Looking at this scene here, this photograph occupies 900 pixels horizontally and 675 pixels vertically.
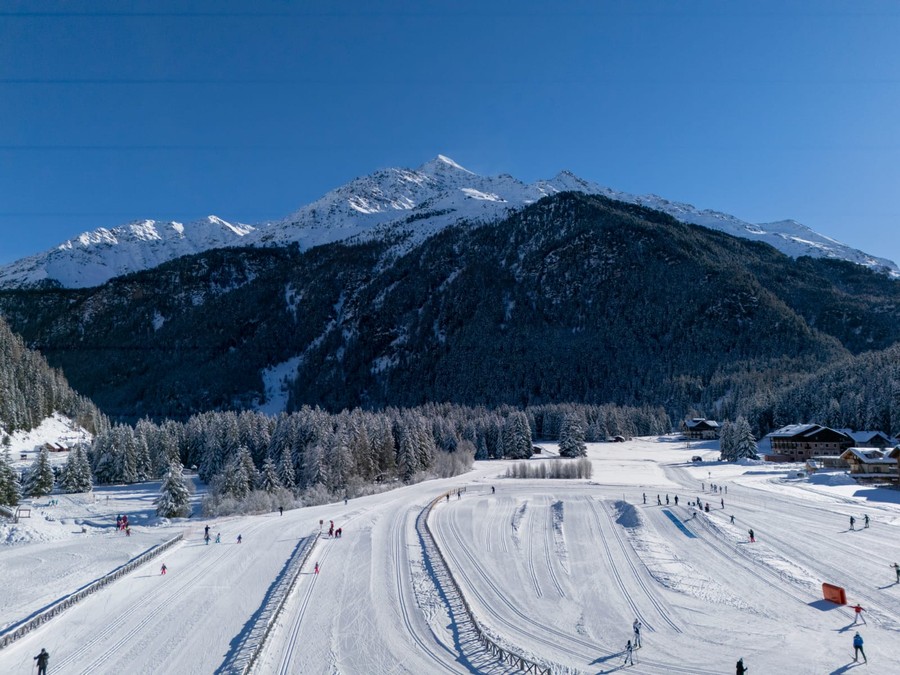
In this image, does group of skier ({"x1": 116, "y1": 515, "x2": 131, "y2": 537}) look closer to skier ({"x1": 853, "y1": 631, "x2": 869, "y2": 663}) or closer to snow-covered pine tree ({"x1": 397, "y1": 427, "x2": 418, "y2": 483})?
snow-covered pine tree ({"x1": 397, "y1": 427, "x2": 418, "y2": 483})

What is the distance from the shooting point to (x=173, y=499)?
59.3 metres

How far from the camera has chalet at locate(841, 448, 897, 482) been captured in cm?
6431

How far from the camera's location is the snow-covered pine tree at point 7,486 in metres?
56.3

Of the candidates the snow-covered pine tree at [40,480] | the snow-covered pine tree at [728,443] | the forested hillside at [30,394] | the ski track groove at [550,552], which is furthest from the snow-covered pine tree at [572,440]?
the forested hillside at [30,394]

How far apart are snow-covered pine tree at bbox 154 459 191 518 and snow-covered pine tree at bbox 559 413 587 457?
65.6 m

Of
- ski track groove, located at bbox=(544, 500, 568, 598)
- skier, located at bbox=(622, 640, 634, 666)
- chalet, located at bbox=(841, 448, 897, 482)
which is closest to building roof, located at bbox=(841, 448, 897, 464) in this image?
chalet, located at bbox=(841, 448, 897, 482)

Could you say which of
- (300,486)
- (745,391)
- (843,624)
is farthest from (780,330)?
(843,624)

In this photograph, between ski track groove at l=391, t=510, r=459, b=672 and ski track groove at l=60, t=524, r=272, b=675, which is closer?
ski track groove at l=391, t=510, r=459, b=672

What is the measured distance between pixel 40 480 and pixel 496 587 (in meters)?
65.7

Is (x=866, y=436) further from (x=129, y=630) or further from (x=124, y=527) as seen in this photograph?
(x=124, y=527)

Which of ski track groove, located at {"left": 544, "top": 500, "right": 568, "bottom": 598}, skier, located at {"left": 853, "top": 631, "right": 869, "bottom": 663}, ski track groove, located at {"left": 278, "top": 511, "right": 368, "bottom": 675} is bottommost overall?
ski track groove, located at {"left": 544, "top": 500, "right": 568, "bottom": 598}

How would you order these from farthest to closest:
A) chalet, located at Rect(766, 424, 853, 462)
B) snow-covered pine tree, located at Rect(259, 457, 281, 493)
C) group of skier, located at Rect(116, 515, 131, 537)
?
1. chalet, located at Rect(766, 424, 853, 462)
2. snow-covered pine tree, located at Rect(259, 457, 281, 493)
3. group of skier, located at Rect(116, 515, 131, 537)

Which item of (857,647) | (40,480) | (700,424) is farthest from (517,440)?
(857,647)

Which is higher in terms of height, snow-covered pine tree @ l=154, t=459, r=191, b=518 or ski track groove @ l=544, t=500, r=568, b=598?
snow-covered pine tree @ l=154, t=459, r=191, b=518
